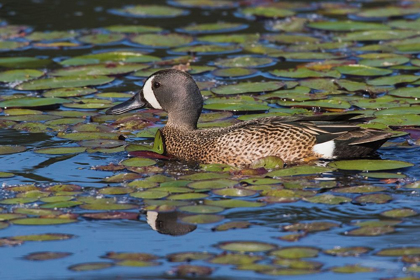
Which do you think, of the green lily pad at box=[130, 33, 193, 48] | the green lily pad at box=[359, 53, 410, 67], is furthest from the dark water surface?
the green lily pad at box=[130, 33, 193, 48]

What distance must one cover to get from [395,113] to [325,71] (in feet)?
6.22

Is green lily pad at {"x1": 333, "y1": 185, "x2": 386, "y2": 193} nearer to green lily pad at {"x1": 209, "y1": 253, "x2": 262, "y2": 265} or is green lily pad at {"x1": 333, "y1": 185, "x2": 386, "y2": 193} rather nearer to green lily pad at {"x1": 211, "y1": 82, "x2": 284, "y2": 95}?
green lily pad at {"x1": 209, "y1": 253, "x2": 262, "y2": 265}

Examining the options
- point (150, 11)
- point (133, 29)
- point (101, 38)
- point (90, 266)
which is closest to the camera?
point (90, 266)

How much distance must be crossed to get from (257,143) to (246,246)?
93.5 inches

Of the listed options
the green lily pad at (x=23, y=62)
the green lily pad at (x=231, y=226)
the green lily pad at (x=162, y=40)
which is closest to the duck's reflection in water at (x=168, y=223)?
the green lily pad at (x=231, y=226)

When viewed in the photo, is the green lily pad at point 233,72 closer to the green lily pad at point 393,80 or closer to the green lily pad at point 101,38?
the green lily pad at point 393,80

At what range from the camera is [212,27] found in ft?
44.0

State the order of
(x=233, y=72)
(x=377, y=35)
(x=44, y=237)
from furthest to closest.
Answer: (x=377, y=35) → (x=233, y=72) → (x=44, y=237)

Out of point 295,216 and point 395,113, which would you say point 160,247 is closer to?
point 295,216

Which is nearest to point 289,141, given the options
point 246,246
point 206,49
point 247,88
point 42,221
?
point 247,88

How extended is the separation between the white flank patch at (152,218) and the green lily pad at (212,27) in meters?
7.02

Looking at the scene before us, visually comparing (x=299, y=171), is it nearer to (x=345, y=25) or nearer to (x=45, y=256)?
(x=45, y=256)

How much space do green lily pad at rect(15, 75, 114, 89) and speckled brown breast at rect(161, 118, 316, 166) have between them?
2.87 meters

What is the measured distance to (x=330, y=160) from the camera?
26.4ft
